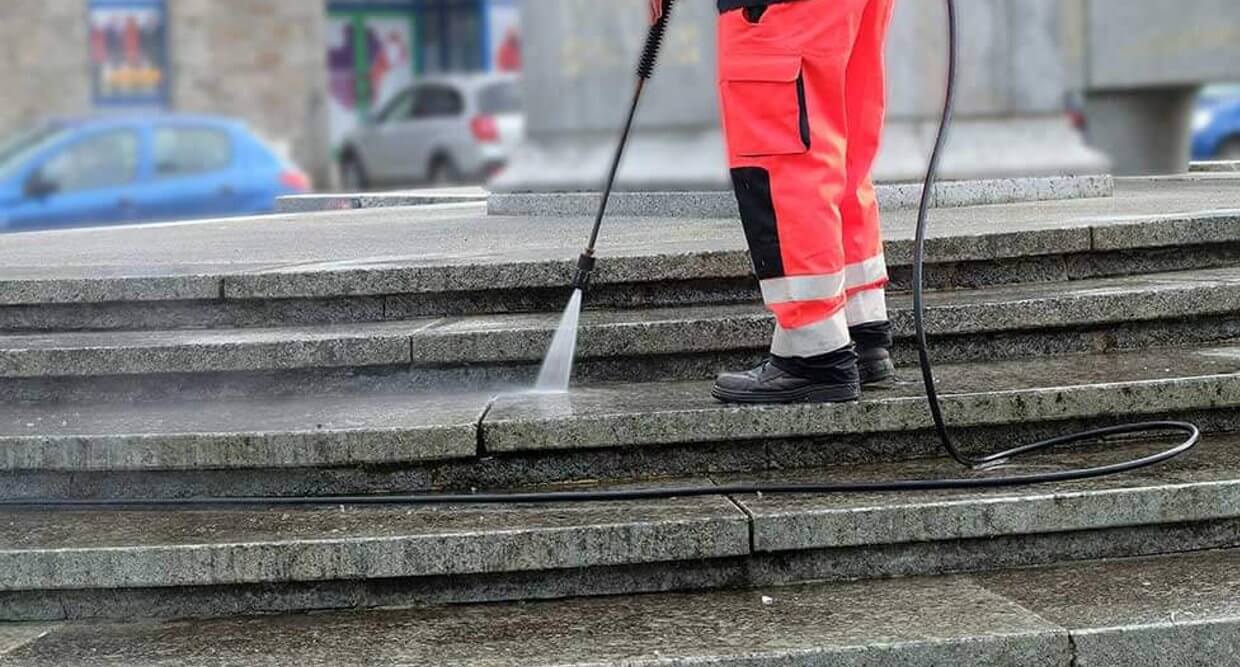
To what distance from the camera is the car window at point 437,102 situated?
1060 inches

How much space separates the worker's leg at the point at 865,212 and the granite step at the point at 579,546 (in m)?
0.70

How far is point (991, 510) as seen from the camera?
4.41m

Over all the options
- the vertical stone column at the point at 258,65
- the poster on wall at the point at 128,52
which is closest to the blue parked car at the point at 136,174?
the poster on wall at the point at 128,52

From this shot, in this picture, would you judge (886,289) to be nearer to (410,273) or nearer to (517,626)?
(410,273)

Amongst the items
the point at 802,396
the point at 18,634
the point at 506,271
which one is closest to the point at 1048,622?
the point at 802,396

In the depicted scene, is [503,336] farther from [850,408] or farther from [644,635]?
[644,635]

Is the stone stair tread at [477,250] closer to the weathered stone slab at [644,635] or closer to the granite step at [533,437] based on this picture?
the granite step at [533,437]

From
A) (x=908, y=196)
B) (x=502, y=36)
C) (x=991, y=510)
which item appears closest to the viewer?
(x=991, y=510)

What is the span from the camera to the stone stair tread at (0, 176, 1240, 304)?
5.53m

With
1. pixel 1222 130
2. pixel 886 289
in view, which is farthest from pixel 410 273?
pixel 1222 130

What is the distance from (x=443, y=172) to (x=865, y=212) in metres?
22.2

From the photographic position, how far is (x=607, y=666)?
3.84 m

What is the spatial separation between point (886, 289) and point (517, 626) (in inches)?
76.8

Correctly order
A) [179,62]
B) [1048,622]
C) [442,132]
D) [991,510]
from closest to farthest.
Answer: [1048,622] → [991,510] → [442,132] → [179,62]
